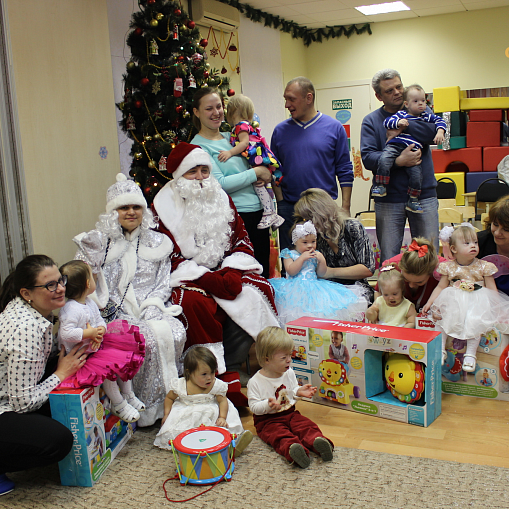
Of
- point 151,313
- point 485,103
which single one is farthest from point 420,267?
point 485,103

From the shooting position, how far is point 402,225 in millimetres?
3775

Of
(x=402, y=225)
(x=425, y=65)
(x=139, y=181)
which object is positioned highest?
(x=425, y=65)

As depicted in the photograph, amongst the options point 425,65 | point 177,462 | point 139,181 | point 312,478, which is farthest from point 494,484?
point 425,65

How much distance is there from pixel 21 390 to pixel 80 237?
0.91m

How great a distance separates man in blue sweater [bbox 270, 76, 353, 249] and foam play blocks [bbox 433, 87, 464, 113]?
4.62 meters

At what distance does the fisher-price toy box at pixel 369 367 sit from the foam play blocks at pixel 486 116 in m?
6.00

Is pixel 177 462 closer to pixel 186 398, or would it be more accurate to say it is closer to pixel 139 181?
pixel 186 398

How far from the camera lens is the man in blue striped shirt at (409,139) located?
3.57m

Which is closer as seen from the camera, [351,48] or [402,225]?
[402,225]

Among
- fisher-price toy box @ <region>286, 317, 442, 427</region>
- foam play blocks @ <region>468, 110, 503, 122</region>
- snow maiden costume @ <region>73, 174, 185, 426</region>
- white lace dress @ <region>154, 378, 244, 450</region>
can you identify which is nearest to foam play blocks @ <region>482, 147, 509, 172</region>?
foam play blocks @ <region>468, 110, 503, 122</region>

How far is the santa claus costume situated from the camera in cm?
297

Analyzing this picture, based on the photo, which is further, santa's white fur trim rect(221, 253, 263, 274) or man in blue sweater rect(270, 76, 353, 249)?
man in blue sweater rect(270, 76, 353, 249)

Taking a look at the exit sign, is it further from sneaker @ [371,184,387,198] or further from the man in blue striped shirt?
sneaker @ [371,184,387,198]

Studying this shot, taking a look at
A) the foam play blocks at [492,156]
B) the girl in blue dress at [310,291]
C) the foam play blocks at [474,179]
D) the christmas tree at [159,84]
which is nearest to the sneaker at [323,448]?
the girl in blue dress at [310,291]
